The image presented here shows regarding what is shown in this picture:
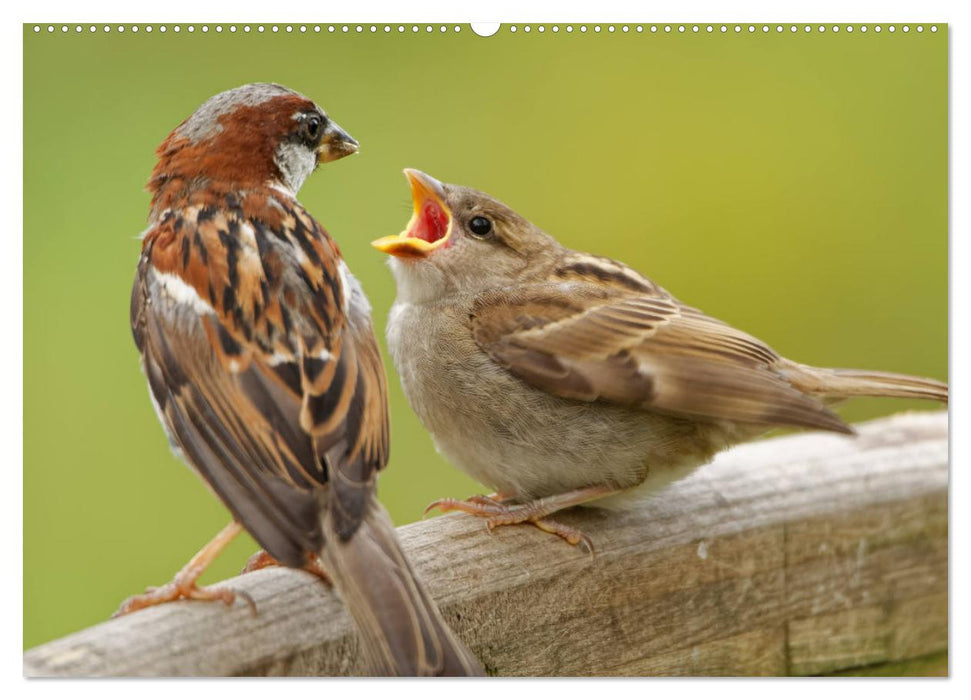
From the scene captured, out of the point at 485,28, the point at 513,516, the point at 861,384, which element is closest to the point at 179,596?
the point at 513,516

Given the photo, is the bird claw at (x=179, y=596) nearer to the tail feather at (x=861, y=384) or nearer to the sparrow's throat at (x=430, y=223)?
the sparrow's throat at (x=430, y=223)

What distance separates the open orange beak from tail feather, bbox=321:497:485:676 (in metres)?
0.94

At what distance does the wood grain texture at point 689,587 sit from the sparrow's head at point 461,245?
598 millimetres

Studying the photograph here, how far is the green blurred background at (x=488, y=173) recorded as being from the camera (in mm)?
2980

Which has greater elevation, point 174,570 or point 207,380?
point 207,380

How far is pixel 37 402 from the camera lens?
9.89 ft

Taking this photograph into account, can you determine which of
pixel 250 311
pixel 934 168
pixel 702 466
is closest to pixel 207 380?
pixel 250 311

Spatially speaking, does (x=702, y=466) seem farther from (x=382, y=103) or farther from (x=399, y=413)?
(x=382, y=103)

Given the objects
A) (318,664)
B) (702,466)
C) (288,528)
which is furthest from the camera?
(702,466)

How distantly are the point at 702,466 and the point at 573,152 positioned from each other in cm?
79

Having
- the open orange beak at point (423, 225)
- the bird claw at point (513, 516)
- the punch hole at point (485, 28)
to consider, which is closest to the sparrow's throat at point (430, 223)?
the open orange beak at point (423, 225)

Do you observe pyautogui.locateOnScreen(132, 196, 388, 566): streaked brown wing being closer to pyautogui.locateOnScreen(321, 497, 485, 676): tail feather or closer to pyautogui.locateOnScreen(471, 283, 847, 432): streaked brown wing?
pyautogui.locateOnScreen(321, 497, 485, 676): tail feather

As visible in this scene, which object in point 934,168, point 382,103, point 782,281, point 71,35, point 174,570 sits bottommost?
point 174,570

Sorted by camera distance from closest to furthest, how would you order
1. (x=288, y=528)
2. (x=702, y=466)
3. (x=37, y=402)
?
(x=288, y=528), (x=37, y=402), (x=702, y=466)
